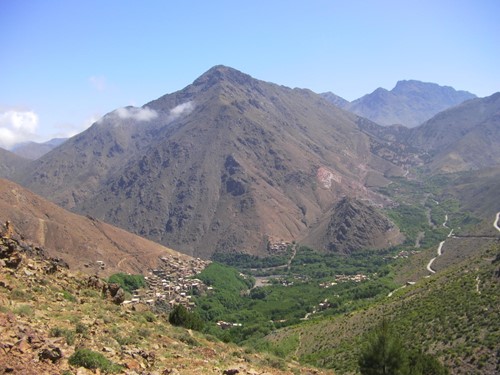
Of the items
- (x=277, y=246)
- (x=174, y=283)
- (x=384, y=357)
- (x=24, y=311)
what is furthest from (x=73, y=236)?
(x=24, y=311)

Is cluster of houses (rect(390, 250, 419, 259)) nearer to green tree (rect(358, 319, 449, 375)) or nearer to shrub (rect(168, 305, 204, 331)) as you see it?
shrub (rect(168, 305, 204, 331))

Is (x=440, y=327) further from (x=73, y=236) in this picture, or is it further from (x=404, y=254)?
(x=404, y=254)

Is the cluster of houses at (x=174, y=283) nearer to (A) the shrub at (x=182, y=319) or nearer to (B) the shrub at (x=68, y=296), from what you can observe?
(A) the shrub at (x=182, y=319)

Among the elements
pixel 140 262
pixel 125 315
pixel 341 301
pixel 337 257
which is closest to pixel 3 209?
pixel 140 262

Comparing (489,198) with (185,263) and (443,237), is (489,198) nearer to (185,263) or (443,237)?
(443,237)

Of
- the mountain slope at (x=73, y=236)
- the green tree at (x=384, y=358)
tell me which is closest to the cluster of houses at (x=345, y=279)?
the mountain slope at (x=73, y=236)

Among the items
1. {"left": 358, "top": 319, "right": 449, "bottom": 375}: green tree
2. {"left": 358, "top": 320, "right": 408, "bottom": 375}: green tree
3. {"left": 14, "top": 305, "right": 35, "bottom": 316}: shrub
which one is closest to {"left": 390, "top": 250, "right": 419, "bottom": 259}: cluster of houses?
{"left": 358, "top": 319, "right": 449, "bottom": 375}: green tree
